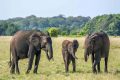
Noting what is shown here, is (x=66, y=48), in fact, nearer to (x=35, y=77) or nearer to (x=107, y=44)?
(x=107, y=44)

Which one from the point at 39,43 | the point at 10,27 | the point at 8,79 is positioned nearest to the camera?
the point at 8,79

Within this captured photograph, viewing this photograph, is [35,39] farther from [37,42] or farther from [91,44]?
[91,44]

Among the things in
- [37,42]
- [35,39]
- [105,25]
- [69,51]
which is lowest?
[105,25]

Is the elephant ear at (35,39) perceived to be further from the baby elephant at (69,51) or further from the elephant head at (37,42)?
the baby elephant at (69,51)

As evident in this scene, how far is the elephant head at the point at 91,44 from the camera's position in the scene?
18281 mm

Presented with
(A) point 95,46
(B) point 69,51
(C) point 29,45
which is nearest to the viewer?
(C) point 29,45

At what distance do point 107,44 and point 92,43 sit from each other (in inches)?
50.7

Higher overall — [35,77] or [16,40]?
[16,40]

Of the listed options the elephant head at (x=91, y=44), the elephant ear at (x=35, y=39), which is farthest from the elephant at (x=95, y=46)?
the elephant ear at (x=35, y=39)

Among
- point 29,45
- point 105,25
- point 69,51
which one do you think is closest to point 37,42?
point 29,45

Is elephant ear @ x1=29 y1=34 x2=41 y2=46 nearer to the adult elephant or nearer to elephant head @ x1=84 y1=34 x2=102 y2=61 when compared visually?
the adult elephant

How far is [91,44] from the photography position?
1830 cm

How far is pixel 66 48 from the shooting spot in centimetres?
2050

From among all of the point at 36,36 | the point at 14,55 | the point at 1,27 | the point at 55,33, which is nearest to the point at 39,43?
the point at 36,36
